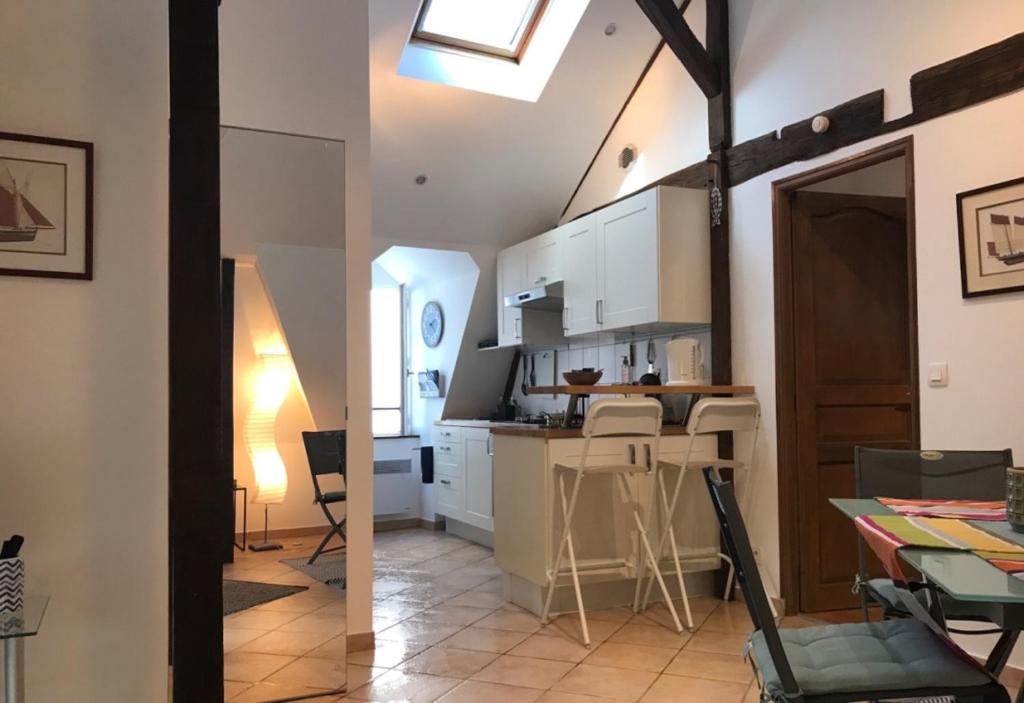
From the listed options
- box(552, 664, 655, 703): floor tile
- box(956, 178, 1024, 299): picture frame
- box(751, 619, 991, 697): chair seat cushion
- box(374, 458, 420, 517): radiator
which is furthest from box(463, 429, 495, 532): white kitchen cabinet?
box(751, 619, 991, 697): chair seat cushion

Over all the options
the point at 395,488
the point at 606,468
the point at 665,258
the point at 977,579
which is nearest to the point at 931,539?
the point at 977,579

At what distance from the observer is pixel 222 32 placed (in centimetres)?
326

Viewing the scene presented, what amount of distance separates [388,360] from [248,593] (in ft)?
14.0

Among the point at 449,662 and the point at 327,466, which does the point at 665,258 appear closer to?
the point at 327,466

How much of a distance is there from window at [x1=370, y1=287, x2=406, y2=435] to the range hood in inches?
68.7

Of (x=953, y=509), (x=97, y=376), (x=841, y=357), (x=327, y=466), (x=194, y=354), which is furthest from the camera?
(x=841, y=357)

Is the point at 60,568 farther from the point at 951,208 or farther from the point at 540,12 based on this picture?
the point at 540,12

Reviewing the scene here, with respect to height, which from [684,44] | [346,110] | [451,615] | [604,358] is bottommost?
[451,615]

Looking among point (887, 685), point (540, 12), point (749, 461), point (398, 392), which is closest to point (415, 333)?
point (398, 392)

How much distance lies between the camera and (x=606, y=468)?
3648mm

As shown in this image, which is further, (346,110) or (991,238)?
(346,110)

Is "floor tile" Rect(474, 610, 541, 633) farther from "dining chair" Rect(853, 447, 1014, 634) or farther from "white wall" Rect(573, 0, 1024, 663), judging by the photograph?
"dining chair" Rect(853, 447, 1014, 634)

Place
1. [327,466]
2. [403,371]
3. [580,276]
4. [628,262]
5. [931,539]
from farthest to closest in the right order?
[403,371] < [580,276] < [628,262] < [327,466] < [931,539]

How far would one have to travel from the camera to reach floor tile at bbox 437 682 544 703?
2852 millimetres
